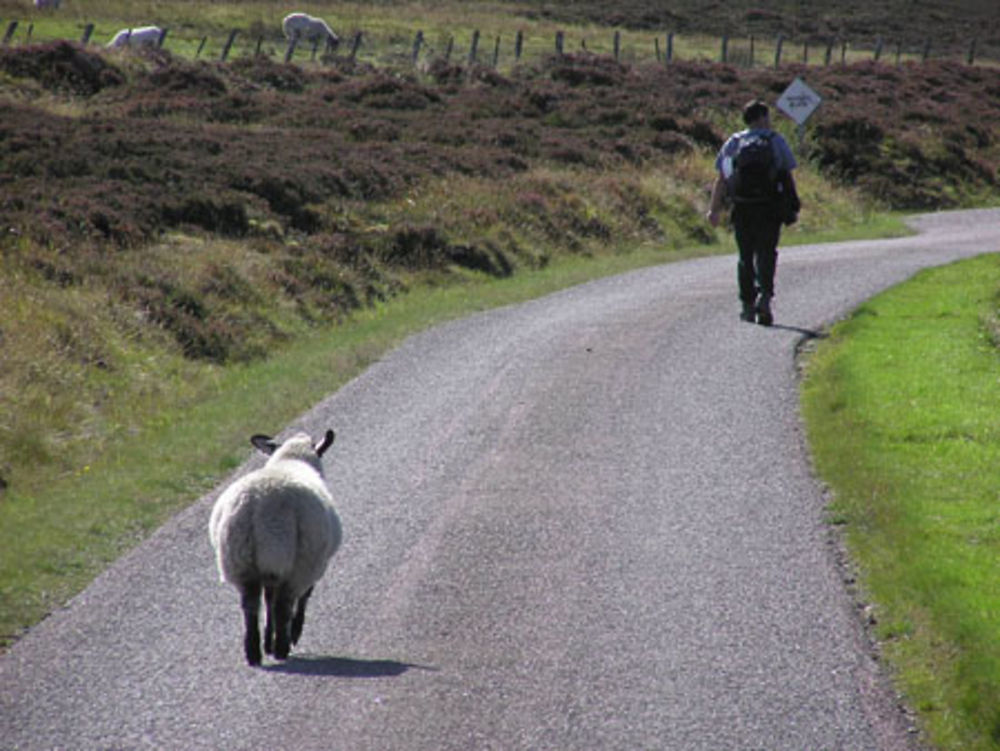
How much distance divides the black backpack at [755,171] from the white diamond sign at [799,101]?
64.9ft

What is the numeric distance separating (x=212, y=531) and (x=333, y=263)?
15.5 meters

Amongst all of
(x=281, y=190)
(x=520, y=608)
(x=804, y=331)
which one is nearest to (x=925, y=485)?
(x=520, y=608)

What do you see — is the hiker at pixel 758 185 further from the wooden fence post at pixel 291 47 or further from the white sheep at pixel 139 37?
the white sheep at pixel 139 37

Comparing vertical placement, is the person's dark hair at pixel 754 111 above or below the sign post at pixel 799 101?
above

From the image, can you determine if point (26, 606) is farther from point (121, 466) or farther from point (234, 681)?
point (121, 466)

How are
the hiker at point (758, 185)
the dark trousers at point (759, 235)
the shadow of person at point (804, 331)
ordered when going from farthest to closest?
the shadow of person at point (804, 331) → the dark trousers at point (759, 235) → the hiker at point (758, 185)

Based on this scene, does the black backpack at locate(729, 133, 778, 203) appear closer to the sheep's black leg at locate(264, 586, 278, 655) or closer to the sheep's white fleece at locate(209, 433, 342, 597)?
the sheep's white fleece at locate(209, 433, 342, 597)

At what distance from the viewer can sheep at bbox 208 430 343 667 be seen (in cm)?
720

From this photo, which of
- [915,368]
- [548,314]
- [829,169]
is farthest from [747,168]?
[829,169]

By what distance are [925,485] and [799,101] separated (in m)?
26.1

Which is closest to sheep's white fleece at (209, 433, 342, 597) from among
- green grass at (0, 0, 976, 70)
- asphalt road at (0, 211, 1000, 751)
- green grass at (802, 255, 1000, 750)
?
asphalt road at (0, 211, 1000, 751)

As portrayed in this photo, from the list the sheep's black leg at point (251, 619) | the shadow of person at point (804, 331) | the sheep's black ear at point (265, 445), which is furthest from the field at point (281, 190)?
the shadow of person at point (804, 331)

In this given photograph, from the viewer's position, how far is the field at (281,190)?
46.8ft

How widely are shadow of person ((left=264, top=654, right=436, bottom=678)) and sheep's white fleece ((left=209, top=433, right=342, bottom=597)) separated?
1.34ft
